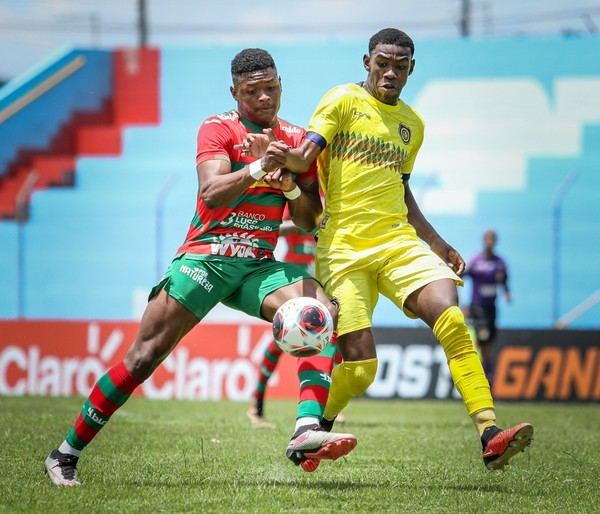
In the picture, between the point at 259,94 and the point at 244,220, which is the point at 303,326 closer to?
the point at 244,220

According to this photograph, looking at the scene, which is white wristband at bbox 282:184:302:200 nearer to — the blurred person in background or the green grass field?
the green grass field

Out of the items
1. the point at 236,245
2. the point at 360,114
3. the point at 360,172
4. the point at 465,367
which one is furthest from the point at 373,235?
the point at 465,367

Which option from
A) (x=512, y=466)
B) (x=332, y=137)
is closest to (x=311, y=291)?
(x=332, y=137)

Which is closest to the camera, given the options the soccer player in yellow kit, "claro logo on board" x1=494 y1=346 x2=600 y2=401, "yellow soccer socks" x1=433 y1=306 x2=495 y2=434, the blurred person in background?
"yellow soccer socks" x1=433 y1=306 x2=495 y2=434

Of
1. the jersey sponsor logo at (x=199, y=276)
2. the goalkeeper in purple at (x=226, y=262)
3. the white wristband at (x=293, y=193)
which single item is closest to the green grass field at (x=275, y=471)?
the goalkeeper in purple at (x=226, y=262)

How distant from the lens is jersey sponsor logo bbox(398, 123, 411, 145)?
707 centimetres

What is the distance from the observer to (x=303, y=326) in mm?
6098

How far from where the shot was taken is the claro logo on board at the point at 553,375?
54.6ft

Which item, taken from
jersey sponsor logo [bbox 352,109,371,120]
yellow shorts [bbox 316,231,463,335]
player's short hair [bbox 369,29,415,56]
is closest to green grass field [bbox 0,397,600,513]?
yellow shorts [bbox 316,231,463,335]

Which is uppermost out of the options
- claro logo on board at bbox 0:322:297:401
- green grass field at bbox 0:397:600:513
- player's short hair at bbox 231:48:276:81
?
player's short hair at bbox 231:48:276:81

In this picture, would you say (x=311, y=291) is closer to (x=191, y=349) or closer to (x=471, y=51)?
(x=191, y=349)

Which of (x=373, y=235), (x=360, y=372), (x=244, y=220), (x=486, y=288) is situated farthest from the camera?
(x=486, y=288)

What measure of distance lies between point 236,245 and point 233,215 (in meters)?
0.18

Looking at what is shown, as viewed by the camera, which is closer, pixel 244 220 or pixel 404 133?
pixel 244 220
